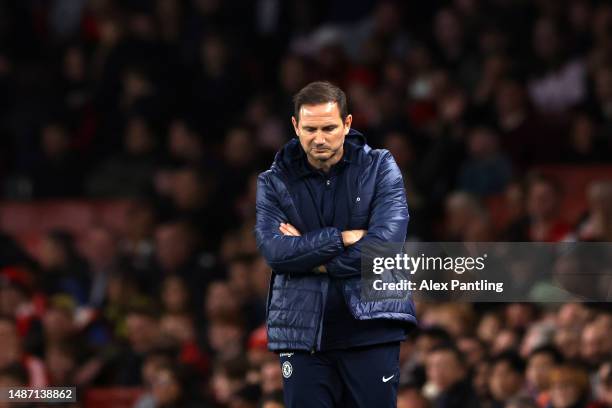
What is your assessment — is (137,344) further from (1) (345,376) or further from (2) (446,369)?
(1) (345,376)

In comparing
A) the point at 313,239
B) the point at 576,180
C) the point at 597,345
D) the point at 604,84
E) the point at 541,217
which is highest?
the point at 604,84

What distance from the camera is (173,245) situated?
1228cm

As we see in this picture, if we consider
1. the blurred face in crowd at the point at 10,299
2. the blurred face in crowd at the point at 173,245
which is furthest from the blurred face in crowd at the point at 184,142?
the blurred face in crowd at the point at 10,299

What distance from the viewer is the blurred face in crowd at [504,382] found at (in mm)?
8664

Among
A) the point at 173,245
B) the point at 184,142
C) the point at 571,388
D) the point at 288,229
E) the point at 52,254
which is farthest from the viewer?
the point at 184,142

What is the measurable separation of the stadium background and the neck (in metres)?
2.50

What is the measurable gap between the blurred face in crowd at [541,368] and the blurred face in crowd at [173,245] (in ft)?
14.1

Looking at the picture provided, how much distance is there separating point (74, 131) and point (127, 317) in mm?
3287

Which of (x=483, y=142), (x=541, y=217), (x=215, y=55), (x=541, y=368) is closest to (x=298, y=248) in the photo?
(x=541, y=368)

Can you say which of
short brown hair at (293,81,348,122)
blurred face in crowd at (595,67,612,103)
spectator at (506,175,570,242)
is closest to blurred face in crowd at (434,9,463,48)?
blurred face in crowd at (595,67,612,103)

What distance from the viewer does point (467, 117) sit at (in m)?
11.9

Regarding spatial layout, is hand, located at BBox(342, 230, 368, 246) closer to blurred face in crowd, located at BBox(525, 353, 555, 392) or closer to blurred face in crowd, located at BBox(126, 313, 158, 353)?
blurred face in crowd, located at BBox(525, 353, 555, 392)

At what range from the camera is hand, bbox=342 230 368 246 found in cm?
600

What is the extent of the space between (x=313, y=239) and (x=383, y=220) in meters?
0.31
